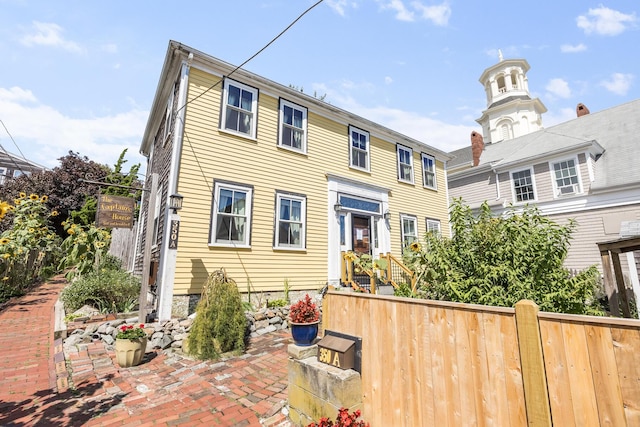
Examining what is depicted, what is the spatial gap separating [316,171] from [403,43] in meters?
4.89

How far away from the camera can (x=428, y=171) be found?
47.2ft

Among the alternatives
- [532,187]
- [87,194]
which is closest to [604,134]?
[532,187]

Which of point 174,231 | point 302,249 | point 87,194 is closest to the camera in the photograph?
point 174,231

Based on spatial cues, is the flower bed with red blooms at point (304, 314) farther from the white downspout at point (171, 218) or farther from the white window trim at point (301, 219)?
the white window trim at point (301, 219)

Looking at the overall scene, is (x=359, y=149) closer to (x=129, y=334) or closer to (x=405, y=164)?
(x=405, y=164)

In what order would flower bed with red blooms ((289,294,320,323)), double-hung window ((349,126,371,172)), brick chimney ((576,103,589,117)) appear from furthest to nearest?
1. brick chimney ((576,103,589,117))
2. double-hung window ((349,126,371,172))
3. flower bed with red blooms ((289,294,320,323))

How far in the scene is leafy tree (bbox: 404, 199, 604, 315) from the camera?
3.55m

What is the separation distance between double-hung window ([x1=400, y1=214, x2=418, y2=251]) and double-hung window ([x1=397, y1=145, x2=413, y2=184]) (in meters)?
1.70

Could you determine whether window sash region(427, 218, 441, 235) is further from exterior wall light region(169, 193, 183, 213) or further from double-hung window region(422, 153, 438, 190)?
exterior wall light region(169, 193, 183, 213)

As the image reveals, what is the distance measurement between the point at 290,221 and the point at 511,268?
6.49m

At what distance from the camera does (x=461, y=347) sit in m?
2.27

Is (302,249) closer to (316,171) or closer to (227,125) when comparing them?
(316,171)

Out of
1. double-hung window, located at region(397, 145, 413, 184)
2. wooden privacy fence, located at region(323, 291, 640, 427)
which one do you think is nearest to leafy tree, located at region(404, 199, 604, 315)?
wooden privacy fence, located at region(323, 291, 640, 427)

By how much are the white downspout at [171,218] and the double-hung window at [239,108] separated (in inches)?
42.8
